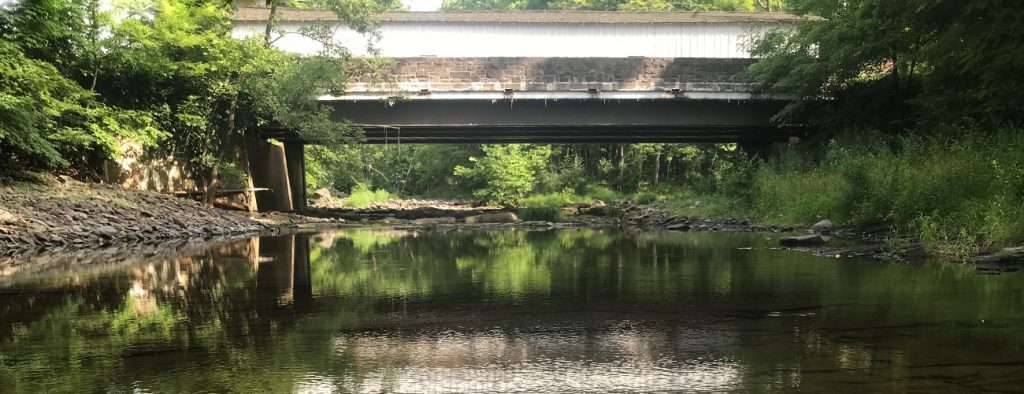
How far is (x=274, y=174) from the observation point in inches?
1264

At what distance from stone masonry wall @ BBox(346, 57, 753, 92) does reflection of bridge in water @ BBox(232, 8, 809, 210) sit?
0.04 m

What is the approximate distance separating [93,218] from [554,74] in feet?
54.5

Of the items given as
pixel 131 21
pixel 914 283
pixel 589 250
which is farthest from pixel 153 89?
pixel 914 283

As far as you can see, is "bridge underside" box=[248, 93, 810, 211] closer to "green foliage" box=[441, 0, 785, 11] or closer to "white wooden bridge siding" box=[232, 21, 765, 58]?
"white wooden bridge siding" box=[232, 21, 765, 58]

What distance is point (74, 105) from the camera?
20.3m

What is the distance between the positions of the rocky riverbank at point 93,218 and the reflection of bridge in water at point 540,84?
7.48 meters

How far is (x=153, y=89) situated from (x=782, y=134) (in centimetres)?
2388

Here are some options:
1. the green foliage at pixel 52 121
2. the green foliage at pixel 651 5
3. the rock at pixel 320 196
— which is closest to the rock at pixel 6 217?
the green foliage at pixel 52 121

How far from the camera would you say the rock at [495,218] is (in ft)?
99.1

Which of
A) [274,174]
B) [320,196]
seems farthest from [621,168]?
[274,174]

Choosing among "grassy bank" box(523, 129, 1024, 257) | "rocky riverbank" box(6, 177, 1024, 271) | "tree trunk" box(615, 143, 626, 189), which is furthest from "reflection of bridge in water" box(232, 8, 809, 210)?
"tree trunk" box(615, 143, 626, 189)

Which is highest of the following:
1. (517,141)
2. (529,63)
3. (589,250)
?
(529,63)

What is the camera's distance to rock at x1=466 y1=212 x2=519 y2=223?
30.2 meters

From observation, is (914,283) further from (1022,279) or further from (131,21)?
(131,21)
